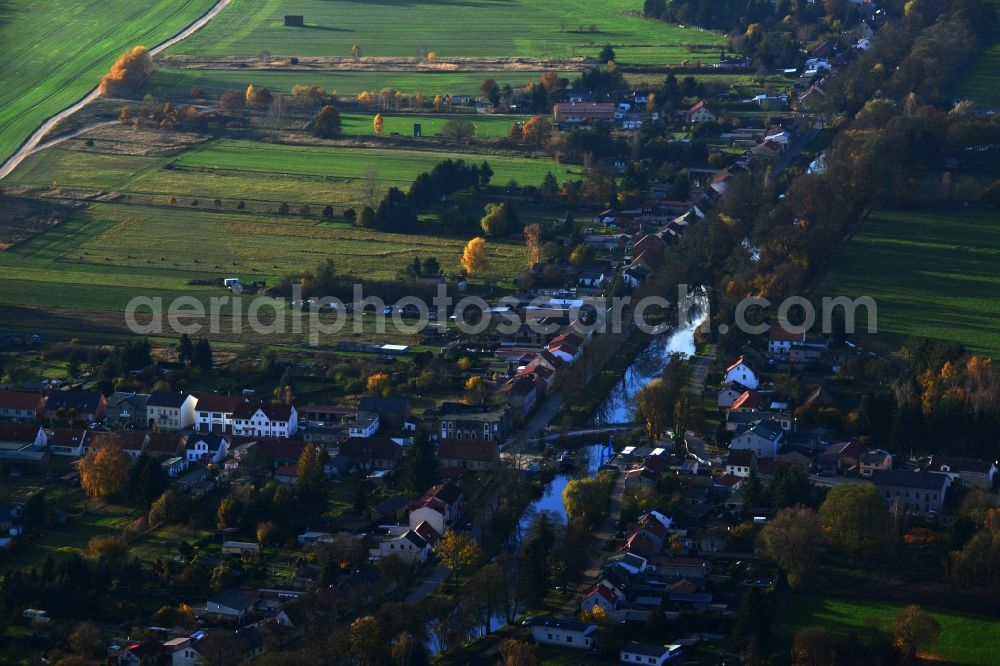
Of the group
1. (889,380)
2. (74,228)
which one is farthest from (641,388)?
(74,228)

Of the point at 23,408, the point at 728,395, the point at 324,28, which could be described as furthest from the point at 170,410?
the point at 324,28

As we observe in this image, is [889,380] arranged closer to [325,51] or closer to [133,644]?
[133,644]

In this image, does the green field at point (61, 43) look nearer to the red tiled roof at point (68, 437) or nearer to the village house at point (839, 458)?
the red tiled roof at point (68, 437)

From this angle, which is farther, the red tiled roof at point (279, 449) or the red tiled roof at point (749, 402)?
the red tiled roof at point (749, 402)

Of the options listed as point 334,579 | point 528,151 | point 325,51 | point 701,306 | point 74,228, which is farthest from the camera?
point 325,51

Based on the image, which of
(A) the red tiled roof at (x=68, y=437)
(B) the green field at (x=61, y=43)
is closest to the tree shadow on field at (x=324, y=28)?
(B) the green field at (x=61, y=43)

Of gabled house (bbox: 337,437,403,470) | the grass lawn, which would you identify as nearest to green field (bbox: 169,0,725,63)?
the grass lawn

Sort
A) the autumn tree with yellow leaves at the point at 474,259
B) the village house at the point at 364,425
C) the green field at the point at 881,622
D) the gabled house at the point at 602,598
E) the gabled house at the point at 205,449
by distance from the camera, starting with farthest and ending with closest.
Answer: the autumn tree with yellow leaves at the point at 474,259 → the village house at the point at 364,425 → the gabled house at the point at 205,449 → the gabled house at the point at 602,598 → the green field at the point at 881,622
